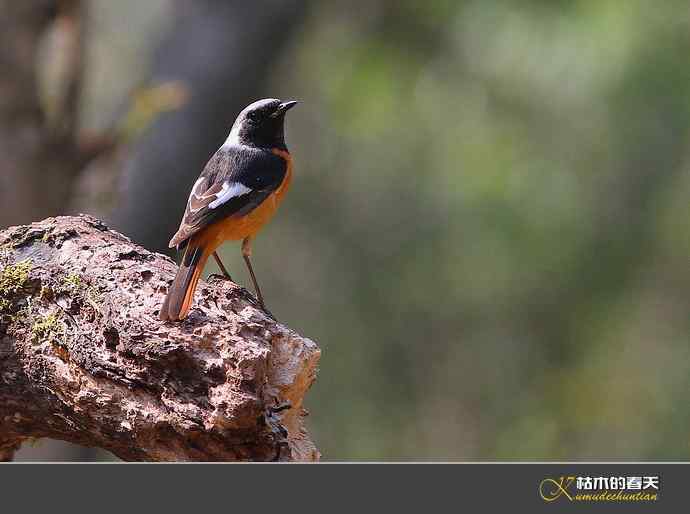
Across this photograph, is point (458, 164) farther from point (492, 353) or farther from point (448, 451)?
point (448, 451)

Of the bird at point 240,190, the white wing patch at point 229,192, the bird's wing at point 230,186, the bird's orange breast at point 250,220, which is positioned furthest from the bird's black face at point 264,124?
the white wing patch at point 229,192

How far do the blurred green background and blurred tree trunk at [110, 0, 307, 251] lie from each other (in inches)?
83.6

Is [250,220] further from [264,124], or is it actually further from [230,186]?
[264,124]

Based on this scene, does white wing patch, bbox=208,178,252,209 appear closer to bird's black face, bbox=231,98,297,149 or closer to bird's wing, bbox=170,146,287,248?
bird's wing, bbox=170,146,287,248

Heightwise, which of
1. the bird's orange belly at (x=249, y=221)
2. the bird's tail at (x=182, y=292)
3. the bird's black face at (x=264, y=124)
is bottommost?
the bird's tail at (x=182, y=292)

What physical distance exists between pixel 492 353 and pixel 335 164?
3186 mm

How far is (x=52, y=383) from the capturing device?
3342 mm

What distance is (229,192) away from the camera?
4531 mm

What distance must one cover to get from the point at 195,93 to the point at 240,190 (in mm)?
2453

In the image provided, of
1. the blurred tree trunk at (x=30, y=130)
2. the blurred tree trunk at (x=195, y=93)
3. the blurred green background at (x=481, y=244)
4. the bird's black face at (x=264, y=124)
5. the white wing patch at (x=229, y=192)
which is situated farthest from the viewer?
the blurred green background at (x=481, y=244)

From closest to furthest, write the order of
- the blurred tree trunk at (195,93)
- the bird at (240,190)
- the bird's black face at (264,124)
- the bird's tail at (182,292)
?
the bird's tail at (182,292) < the bird at (240,190) < the bird's black face at (264,124) < the blurred tree trunk at (195,93)

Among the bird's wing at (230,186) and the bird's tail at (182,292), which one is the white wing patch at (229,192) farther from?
the bird's tail at (182,292)

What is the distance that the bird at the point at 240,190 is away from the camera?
4281mm

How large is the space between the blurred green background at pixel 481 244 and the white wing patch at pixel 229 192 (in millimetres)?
4570
